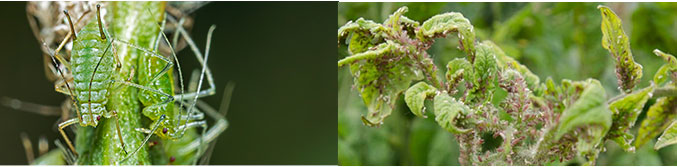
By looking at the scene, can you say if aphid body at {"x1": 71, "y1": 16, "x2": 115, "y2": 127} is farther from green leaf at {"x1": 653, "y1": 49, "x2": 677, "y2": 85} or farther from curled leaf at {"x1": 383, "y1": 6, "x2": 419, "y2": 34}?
green leaf at {"x1": 653, "y1": 49, "x2": 677, "y2": 85}

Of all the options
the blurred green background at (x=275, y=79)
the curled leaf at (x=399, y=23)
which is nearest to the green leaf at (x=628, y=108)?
the curled leaf at (x=399, y=23)

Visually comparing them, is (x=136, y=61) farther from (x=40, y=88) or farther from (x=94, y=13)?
(x=40, y=88)

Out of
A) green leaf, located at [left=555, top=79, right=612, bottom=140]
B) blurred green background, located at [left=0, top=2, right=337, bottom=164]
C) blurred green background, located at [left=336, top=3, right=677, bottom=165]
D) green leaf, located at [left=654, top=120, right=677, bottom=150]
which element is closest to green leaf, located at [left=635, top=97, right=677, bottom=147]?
green leaf, located at [left=654, top=120, right=677, bottom=150]

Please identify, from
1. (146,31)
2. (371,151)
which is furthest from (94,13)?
(371,151)

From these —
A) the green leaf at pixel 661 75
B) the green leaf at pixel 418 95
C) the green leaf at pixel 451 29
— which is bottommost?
the green leaf at pixel 418 95

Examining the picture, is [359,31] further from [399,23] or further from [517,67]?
[517,67]

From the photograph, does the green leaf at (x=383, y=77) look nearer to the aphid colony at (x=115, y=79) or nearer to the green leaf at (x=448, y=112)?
the green leaf at (x=448, y=112)
